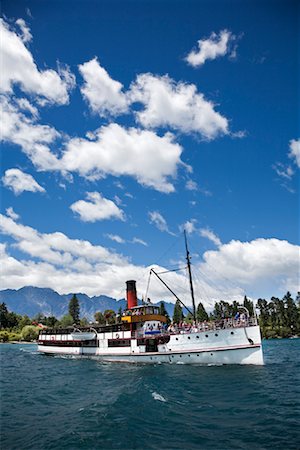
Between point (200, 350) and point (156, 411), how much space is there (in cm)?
2120

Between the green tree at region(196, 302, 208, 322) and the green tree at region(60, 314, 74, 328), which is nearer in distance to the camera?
the green tree at region(196, 302, 208, 322)

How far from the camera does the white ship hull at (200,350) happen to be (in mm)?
37250

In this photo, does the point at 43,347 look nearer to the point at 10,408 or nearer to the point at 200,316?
the point at 10,408

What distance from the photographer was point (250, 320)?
38.2m

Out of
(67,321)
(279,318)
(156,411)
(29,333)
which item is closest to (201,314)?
(279,318)

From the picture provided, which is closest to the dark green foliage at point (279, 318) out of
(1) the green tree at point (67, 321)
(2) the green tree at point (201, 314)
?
(2) the green tree at point (201, 314)

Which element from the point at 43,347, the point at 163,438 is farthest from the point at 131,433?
the point at 43,347

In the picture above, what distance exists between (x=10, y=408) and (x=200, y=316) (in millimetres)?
124477

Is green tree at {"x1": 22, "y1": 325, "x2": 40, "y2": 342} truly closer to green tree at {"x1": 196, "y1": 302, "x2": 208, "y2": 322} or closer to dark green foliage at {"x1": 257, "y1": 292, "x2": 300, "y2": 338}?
green tree at {"x1": 196, "y1": 302, "x2": 208, "y2": 322}

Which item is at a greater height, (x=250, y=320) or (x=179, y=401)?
(x=250, y=320)

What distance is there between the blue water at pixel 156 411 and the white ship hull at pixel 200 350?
11.2ft

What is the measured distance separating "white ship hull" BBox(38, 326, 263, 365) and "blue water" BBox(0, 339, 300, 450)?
11.2 feet

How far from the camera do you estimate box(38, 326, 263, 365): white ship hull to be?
37250 millimetres

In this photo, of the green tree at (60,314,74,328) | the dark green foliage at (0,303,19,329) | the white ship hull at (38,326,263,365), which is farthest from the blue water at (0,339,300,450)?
the dark green foliage at (0,303,19,329)
